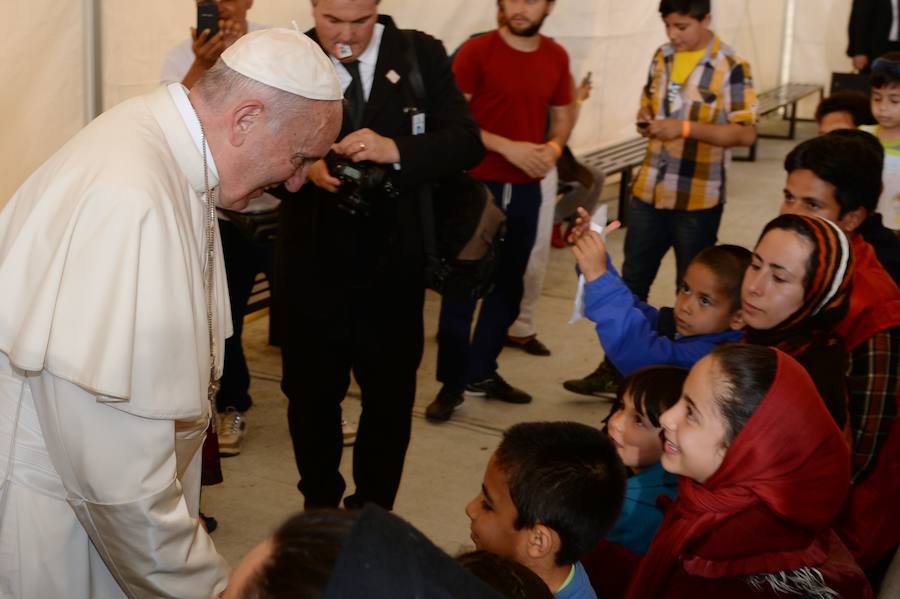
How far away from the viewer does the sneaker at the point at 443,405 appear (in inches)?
211

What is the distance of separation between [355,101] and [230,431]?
2.00 meters

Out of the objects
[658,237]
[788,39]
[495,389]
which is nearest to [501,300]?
[495,389]

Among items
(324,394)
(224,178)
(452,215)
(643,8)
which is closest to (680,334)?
(452,215)

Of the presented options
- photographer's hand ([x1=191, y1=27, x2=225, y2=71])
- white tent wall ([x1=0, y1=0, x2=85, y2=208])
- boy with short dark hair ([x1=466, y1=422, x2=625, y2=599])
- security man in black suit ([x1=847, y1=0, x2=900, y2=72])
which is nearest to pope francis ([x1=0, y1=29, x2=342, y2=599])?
boy with short dark hair ([x1=466, y1=422, x2=625, y2=599])

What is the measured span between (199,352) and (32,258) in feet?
1.17

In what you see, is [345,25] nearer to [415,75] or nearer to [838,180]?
[415,75]

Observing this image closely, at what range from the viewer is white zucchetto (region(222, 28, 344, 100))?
2199 millimetres

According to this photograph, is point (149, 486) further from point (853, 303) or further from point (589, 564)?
point (853, 303)

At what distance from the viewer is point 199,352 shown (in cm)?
218

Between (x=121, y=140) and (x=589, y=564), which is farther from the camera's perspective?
(x=589, y=564)

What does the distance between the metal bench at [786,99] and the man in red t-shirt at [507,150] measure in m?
7.43

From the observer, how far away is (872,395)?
10.5ft

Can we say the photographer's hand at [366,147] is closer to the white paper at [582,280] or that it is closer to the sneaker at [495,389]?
the white paper at [582,280]

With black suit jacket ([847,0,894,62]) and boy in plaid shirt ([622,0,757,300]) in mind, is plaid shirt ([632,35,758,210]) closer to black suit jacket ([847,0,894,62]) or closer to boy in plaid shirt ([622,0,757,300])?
boy in plaid shirt ([622,0,757,300])
